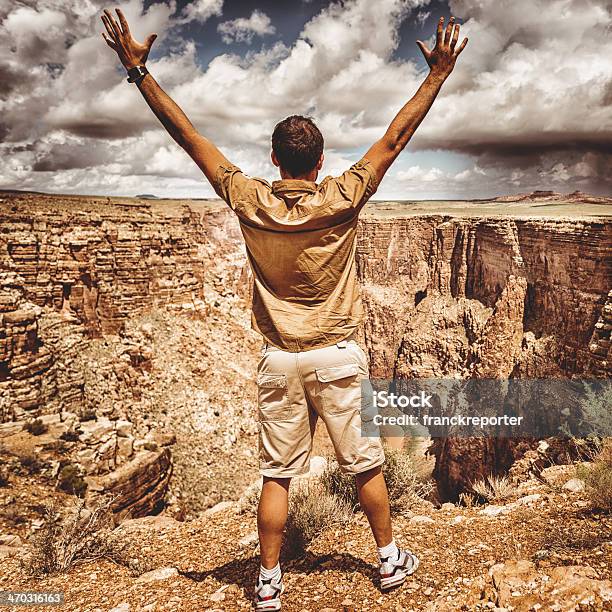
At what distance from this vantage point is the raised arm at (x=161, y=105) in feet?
7.52

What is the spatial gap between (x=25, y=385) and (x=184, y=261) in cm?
844

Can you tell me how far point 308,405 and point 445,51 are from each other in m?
1.93

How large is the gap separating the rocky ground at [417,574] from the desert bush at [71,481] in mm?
3689


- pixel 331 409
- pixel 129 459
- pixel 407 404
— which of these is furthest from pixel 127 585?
pixel 407 404

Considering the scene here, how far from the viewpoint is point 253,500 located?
513cm

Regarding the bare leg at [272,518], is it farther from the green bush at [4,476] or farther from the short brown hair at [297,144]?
the green bush at [4,476]

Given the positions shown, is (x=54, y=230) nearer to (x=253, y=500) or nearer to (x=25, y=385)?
(x=25, y=385)

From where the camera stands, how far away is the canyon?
34.5ft

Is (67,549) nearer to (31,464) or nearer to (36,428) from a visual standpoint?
(31,464)

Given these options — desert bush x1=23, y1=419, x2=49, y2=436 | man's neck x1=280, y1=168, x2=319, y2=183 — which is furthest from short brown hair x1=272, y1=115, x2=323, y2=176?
desert bush x1=23, y1=419, x2=49, y2=436

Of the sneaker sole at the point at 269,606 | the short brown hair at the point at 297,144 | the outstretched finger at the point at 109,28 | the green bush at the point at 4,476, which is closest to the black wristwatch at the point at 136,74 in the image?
the outstretched finger at the point at 109,28

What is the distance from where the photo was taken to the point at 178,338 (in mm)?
16266

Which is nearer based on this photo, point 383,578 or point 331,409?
point 331,409

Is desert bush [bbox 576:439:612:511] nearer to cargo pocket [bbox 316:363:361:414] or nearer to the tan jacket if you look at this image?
cargo pocket [bbox 316:363:361:414]
